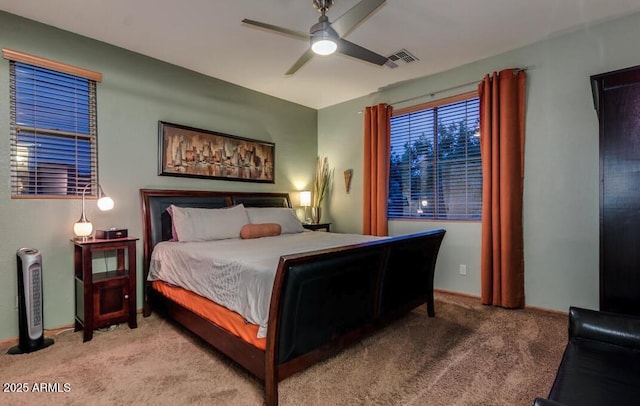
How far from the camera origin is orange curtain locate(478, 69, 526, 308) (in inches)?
132

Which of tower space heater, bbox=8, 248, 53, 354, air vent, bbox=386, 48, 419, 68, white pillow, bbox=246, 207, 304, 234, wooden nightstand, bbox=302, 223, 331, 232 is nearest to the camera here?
tower space heater, bbox=8, 248, 53, 354

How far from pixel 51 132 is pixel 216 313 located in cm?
233

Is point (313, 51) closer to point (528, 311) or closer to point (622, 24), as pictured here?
point (622, 24)

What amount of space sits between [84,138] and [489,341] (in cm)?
410

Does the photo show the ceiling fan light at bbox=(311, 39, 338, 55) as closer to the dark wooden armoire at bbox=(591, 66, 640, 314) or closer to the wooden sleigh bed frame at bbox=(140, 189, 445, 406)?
the wooden sleigh bed frame at bbox=(140, 189, 445, 406)

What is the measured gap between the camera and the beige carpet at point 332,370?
73.9 inches

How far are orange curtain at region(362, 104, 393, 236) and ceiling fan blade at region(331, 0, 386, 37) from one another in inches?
91.4

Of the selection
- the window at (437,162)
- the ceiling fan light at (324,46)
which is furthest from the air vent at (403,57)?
the ceiling fan light at (324,46)

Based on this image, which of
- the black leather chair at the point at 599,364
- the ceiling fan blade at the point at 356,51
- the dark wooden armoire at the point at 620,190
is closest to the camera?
the black leather chair at the point at 599,364

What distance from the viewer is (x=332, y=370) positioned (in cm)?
216

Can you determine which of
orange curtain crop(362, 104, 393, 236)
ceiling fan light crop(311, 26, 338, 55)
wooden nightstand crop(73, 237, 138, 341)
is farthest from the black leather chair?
wooden nightstand crop(73, 237, 138, 341)

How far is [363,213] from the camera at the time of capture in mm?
4688

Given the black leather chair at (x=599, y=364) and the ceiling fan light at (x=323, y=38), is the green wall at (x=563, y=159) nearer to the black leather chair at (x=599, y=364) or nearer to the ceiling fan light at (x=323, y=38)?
the black leather chair at (x=599, y=364)

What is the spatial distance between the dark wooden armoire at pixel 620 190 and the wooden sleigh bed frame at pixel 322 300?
1.21m
